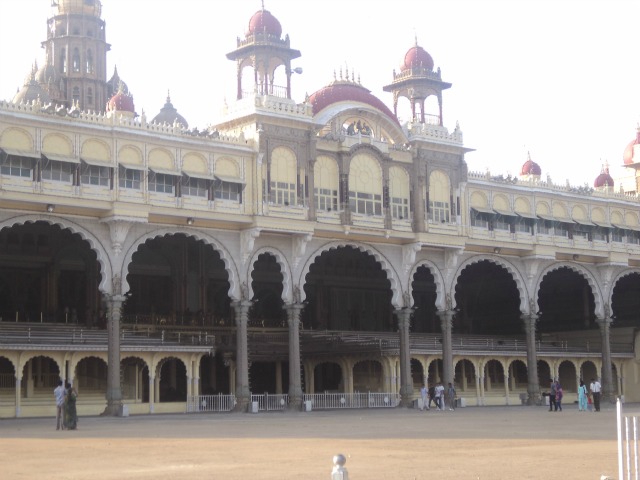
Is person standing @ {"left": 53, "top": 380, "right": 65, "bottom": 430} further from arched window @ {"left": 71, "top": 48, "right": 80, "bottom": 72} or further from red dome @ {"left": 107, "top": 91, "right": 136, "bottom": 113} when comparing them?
arched window @ {"left": 71, "top": 48, "right": 80, "bottom": 72}

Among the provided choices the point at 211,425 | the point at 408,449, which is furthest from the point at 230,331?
the point at 408,449

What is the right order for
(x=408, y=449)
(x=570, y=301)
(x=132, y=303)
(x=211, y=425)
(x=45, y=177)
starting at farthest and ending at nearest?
(x=570, y=301) → (x=132, y=303) → (x=45, y=177) → (x=211, y=425) → (x=408, y=449)

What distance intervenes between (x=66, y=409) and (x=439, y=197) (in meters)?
24.2

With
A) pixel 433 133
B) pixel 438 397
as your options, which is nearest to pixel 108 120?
pixel 433 133

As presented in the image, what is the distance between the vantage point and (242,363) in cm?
4266

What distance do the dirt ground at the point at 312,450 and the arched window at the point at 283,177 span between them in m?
13.4

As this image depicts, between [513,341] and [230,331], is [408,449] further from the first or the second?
[513,341]

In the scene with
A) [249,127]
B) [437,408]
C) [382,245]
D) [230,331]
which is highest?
[249,127]

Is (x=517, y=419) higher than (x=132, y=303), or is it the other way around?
(x=132, y=303)

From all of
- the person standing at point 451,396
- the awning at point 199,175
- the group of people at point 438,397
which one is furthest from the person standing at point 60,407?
the person standing at point 451,396

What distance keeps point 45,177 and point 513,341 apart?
99.0 ft

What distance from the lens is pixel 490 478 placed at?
51.7ft

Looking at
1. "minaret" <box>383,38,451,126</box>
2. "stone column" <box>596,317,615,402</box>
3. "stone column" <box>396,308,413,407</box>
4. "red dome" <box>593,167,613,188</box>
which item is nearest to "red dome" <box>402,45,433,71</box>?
"minaret" <box>383,38,451,126</box>

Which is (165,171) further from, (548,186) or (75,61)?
(75,61)
